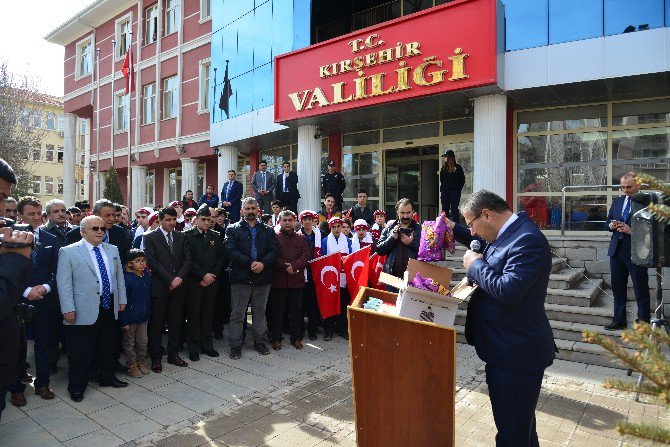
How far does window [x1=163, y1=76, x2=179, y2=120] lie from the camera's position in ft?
67.3

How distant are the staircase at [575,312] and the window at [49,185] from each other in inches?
2025

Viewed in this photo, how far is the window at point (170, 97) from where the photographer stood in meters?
20.5

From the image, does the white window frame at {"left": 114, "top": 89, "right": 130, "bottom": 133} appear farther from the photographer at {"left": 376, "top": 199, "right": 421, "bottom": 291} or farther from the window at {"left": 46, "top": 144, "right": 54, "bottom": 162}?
the window at {"left": 46, "top": 144, "right": 54, "bottom": 162}

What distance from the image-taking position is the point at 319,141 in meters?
13.4

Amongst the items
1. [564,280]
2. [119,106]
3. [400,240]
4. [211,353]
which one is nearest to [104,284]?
[211,353]

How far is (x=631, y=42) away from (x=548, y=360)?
825 centimetres

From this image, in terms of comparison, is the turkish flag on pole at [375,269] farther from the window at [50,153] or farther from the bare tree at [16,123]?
the window at [50,153]

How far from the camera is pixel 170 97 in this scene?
21000 millimetres

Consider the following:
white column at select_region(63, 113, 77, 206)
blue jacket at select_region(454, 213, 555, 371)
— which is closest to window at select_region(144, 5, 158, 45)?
white column at select_region(63, 113, 77, 206)

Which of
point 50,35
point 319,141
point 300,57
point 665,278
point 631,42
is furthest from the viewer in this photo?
point 50,35

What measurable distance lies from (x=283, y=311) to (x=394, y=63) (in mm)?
6552

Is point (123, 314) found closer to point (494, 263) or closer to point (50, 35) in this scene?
point (494, 263)

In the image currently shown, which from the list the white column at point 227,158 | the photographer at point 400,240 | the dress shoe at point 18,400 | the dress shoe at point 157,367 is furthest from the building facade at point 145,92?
the dress shoe at point 18,400

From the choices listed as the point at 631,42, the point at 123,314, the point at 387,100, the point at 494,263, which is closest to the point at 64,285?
the point at 123,314
